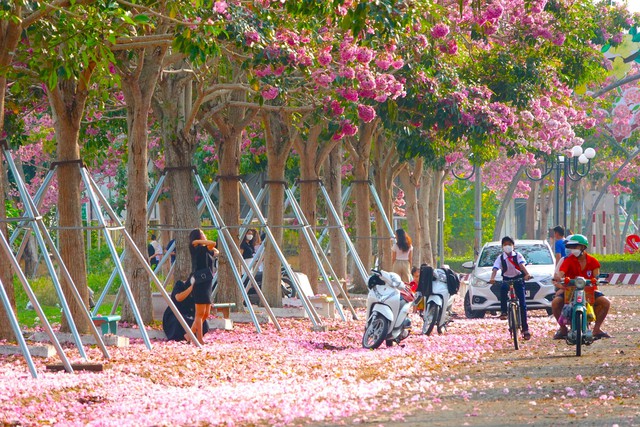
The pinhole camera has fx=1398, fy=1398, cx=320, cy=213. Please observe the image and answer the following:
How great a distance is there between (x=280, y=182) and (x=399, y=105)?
257cm

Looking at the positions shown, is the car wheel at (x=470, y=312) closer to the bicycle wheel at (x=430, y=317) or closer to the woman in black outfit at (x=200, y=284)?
the bicycle wheel at (x=430, y=317)

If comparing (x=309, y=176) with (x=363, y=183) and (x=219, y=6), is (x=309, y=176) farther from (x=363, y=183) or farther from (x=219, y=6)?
(x=219, y=6)

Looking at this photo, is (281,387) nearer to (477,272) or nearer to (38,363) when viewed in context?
(38,363)

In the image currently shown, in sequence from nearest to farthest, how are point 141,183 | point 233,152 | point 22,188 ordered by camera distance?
point 22,188, point 141,183, point 233,152

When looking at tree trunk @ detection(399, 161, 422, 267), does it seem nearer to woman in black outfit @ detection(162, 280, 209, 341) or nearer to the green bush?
the green bush

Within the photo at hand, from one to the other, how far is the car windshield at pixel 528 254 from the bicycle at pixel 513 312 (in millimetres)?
8705

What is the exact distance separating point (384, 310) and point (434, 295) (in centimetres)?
308

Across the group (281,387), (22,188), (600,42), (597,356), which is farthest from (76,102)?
(600,42)

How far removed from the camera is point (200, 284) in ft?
60.0

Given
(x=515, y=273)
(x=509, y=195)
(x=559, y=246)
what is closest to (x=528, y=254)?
(x=559, y=246)

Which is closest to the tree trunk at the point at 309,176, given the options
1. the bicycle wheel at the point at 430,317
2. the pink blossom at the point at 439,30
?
the pink blossom at the point at 439,30

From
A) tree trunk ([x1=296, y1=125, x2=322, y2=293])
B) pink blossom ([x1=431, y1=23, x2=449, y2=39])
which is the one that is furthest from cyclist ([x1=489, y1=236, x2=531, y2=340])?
tree trunk ([x1=296, y1=125, x2=322, y2=293])

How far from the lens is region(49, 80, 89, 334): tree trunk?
57.5 ft

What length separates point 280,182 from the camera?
83.4ft
